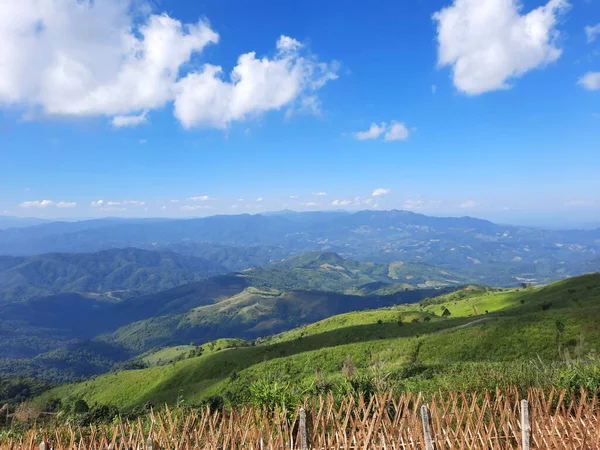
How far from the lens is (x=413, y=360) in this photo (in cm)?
4403

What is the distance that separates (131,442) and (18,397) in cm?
11889

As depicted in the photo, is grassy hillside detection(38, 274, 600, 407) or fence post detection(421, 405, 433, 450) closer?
fence post detection(421, 405, 433, 450)

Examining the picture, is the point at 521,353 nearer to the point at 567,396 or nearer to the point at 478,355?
the point at 478,355

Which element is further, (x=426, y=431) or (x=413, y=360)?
(x=413, y=360)

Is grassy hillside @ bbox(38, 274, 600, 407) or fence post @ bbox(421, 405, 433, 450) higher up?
fence post @ bbox(421, 405, 433, 450)

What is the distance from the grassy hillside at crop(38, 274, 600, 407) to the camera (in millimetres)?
17578

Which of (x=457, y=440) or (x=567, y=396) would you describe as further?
(x=567, y=396)

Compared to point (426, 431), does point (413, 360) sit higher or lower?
lower

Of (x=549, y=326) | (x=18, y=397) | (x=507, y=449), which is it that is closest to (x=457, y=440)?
(x=507, y=449)

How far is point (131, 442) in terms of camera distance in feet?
39.1

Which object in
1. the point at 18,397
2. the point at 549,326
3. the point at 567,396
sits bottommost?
the point at 18,397

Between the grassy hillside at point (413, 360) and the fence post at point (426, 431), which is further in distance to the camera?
the grassy hillside at point (413, 360)

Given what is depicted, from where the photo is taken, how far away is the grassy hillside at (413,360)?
1758 centimetres

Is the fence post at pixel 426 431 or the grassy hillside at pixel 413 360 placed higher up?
the fence post at pixel 426 431
